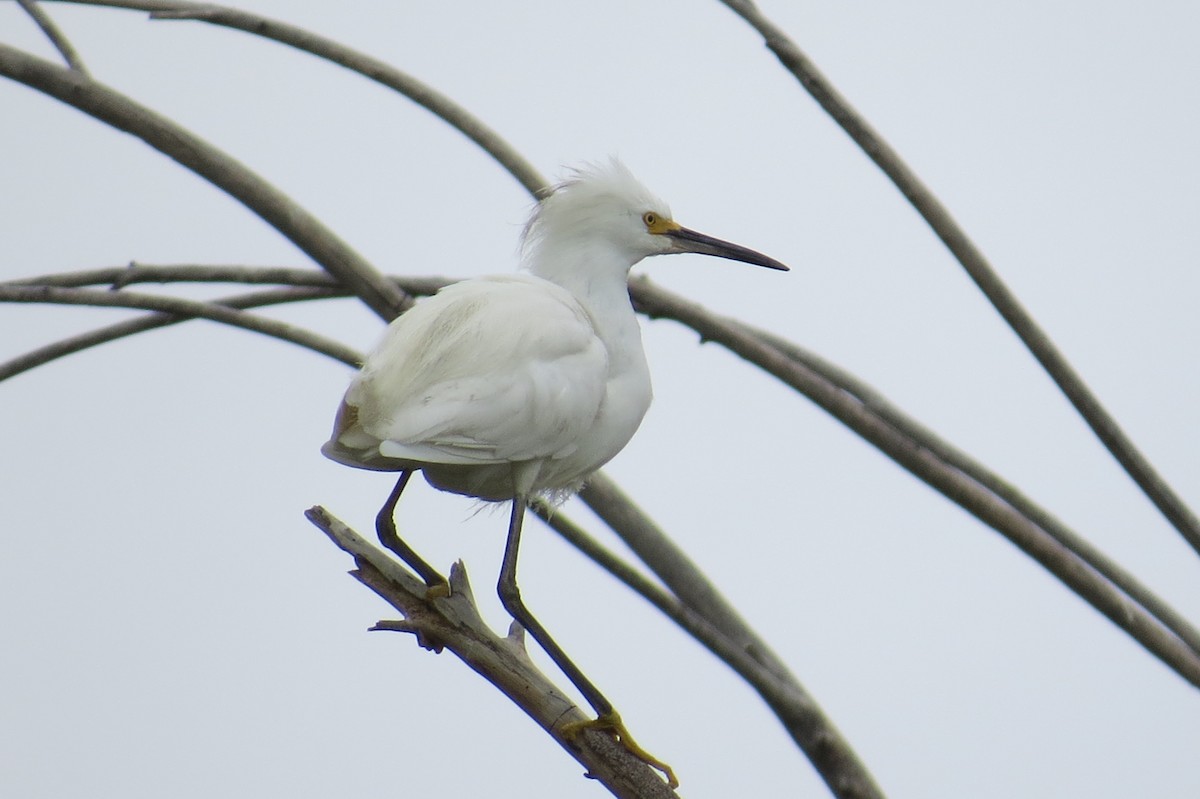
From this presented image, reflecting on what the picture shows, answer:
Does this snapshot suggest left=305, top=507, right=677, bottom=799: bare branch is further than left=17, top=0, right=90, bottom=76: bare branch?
No

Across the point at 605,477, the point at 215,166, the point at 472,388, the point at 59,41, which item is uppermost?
the point at 59,41

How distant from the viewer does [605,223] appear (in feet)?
12.4

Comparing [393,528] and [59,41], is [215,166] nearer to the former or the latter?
[59,41]

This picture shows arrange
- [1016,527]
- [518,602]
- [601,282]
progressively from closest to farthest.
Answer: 1. [518,602]
2. [1016,527]
3. [601,282]

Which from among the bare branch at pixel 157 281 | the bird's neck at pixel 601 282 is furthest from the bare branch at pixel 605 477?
the bird's neck at pixel 601 282

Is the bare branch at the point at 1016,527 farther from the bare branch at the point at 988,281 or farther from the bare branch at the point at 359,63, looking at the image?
the bare branch at the point at 359,63

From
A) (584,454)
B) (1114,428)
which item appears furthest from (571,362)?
(1114,428)

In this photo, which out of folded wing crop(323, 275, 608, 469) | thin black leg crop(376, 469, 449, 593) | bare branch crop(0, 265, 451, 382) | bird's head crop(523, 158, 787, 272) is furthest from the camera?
bare branch crop(0, 265, 451, 382)

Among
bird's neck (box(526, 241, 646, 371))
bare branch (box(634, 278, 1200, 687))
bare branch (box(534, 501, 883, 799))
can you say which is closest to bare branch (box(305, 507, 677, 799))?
bare branch (box(534, 501, 883, 799))

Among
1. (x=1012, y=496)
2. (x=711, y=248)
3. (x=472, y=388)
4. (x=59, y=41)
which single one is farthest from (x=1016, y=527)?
(x=59, y=41)

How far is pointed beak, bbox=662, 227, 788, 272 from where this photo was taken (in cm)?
388

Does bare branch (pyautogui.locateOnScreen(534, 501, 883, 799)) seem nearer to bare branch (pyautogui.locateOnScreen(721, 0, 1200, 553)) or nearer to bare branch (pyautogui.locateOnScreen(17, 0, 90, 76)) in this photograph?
bare branch (pyautogui.locateOnScreen(721, 0, 1200, 553))

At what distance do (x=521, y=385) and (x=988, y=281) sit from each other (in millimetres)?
1449

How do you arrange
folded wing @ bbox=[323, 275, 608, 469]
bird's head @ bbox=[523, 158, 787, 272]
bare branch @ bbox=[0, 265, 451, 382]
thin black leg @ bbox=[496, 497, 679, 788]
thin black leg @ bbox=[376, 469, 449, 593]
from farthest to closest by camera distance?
bare branch @ bbox=[0, 265, 451, 382] → bird's head @ bbox=[523, 158, 787, 272] → thin black leg @ bbox=[376, 469, 449, 593] → thin black leg @ bbox=[496, 497, 679, 788] → folded wing @ bbox=[323, 275, 608, 469]
